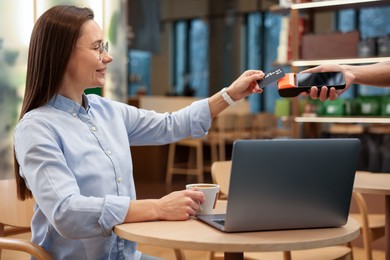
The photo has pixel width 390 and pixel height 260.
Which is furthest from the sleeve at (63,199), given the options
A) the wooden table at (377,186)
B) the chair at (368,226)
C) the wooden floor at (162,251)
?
the chair at (368,226)

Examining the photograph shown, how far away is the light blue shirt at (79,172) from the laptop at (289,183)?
1.01 ft

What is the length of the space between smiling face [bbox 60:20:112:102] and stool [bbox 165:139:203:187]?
18.7ft

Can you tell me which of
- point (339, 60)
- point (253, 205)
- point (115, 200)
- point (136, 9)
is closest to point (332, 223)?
point (253, 205)

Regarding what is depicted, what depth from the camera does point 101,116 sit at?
170cm

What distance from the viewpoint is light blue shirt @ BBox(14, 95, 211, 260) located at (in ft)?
4.51

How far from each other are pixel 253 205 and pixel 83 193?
1.63 ft

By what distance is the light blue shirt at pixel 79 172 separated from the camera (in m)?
1.38

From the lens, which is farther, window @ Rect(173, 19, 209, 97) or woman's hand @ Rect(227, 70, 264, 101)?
window @ Rect(173, 19, 209, 97)

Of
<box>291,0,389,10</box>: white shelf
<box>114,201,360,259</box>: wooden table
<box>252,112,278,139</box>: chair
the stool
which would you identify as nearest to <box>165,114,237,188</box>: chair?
the stool

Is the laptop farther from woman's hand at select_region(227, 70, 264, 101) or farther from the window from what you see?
the window

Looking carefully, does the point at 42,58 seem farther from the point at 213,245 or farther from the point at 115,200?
the point at 213,245

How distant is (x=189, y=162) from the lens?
8.30 m

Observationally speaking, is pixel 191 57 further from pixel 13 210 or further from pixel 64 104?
pixel 64 104

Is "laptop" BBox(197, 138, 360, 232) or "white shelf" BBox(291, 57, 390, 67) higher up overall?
"white shelf" BBox(291, 57, 390, 67)
